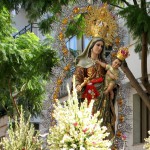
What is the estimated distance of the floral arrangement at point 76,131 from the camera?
8.91m

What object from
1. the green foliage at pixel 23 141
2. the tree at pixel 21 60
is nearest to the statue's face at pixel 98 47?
the green foliage at pixel 23 141

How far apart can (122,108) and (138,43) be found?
208 cm

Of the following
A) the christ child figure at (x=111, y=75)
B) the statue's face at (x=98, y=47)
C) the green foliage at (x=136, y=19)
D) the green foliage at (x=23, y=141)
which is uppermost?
the green foliage at (x=136, y=19)

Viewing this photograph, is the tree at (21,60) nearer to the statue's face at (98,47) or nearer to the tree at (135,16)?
the tree at (135,16)

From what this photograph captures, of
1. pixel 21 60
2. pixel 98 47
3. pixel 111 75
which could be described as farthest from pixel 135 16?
pixel 21 60

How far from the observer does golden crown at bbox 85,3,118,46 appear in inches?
484

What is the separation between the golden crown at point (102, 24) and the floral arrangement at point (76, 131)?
3339mm

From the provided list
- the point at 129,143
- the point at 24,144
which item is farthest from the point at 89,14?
the point at 129,143

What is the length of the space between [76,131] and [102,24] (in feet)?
12.6

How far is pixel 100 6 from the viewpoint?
12922 millimetres

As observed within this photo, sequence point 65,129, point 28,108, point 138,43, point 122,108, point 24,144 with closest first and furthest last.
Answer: point 65,129 < point 24,144 < point 122,108 < point 138,43 < point 28,108

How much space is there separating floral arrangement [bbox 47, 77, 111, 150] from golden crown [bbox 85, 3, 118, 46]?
11.0ft

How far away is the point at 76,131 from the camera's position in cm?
893

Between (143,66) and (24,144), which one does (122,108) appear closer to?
(143,66)
